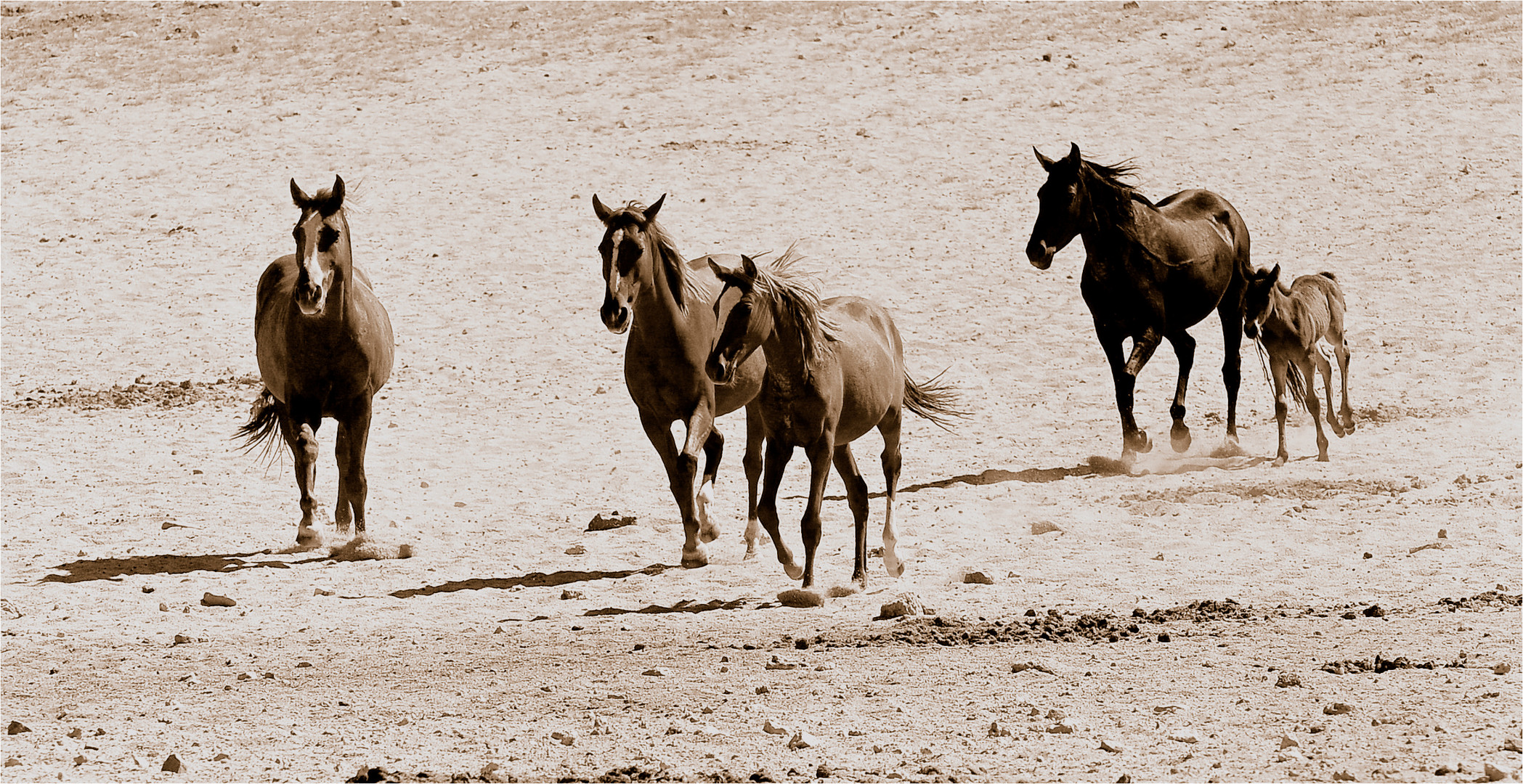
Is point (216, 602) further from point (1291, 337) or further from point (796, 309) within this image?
point (1291, 337)

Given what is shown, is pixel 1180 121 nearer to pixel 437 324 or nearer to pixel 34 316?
pixel 437 324

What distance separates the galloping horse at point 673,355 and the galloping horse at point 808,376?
0.69 metres

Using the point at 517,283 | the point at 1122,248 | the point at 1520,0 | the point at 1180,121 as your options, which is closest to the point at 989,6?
the point at 1180,121

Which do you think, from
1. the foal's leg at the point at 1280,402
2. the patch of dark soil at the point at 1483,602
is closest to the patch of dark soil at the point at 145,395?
the foal's leg at the point at 1280,402

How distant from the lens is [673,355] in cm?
838

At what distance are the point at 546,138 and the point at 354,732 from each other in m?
16.0

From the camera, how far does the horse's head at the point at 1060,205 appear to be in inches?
435

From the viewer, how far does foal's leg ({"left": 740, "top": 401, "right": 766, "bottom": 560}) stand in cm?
879

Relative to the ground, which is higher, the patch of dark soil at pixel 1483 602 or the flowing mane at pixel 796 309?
the flowing mane at pixel 796 309

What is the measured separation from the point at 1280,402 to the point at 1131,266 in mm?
1417

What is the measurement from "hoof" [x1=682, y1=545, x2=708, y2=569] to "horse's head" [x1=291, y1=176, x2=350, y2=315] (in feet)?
7.53

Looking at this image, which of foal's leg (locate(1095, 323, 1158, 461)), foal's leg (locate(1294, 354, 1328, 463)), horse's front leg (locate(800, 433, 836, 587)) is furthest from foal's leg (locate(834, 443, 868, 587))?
foal's leg (locate(1294, 354, 1328, 463))

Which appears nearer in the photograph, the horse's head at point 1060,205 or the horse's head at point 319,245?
the horse's head at point 319,245

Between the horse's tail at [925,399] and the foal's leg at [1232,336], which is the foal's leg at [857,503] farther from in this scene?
the foal's leg at [1232,336]
